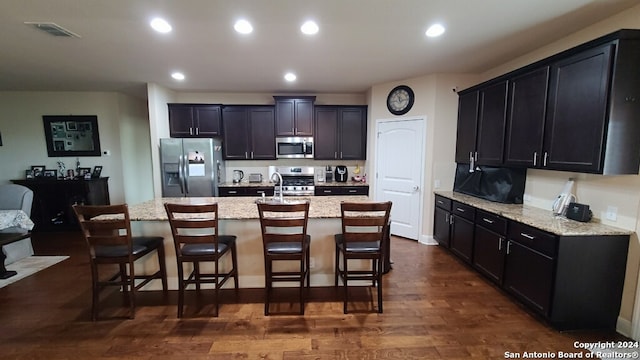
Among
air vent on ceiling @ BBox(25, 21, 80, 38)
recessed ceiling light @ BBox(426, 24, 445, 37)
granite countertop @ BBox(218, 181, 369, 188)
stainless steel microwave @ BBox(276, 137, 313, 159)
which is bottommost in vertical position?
granite countertop @ BBox(218, 181, 369, 188)

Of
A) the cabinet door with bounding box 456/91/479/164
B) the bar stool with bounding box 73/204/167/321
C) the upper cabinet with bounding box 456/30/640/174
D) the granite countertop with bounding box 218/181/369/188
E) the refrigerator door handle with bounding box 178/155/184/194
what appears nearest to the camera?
the upper cabinet with bounding box 456/30/640/174

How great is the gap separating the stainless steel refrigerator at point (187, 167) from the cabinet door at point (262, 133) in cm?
80

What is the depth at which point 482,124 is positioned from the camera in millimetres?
3516

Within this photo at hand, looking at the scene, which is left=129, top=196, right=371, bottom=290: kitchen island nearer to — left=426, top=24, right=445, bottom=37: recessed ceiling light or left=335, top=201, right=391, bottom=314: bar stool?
left=335, top=201, right=391, bottom=314: bar stool

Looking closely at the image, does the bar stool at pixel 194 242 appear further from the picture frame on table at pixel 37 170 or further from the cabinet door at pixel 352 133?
the picture frame on table at pixel 37 170

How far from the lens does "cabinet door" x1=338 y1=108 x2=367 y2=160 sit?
5176mm

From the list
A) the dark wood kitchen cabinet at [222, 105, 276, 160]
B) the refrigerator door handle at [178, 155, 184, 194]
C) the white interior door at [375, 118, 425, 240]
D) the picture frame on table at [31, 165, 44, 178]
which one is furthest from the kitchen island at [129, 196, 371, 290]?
the picture frame on table at [31, 165, 44, 178]

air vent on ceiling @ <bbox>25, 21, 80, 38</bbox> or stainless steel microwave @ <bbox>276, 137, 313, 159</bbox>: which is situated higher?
air vent on ceiling @ <bbox>25, 21, 80, 38</bbox>

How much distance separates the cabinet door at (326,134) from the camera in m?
5.15

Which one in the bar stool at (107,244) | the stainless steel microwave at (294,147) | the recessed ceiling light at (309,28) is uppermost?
the recessed ceiling light at (309,28)

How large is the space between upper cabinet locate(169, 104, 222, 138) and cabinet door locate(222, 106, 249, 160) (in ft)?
0.53

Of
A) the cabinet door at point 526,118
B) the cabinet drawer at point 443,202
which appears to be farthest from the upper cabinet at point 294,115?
the cabinet door at point 526,118

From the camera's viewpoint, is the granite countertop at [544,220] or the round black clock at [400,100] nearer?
the granite countertop at [544,220]

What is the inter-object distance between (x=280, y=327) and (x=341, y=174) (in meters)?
3.45
